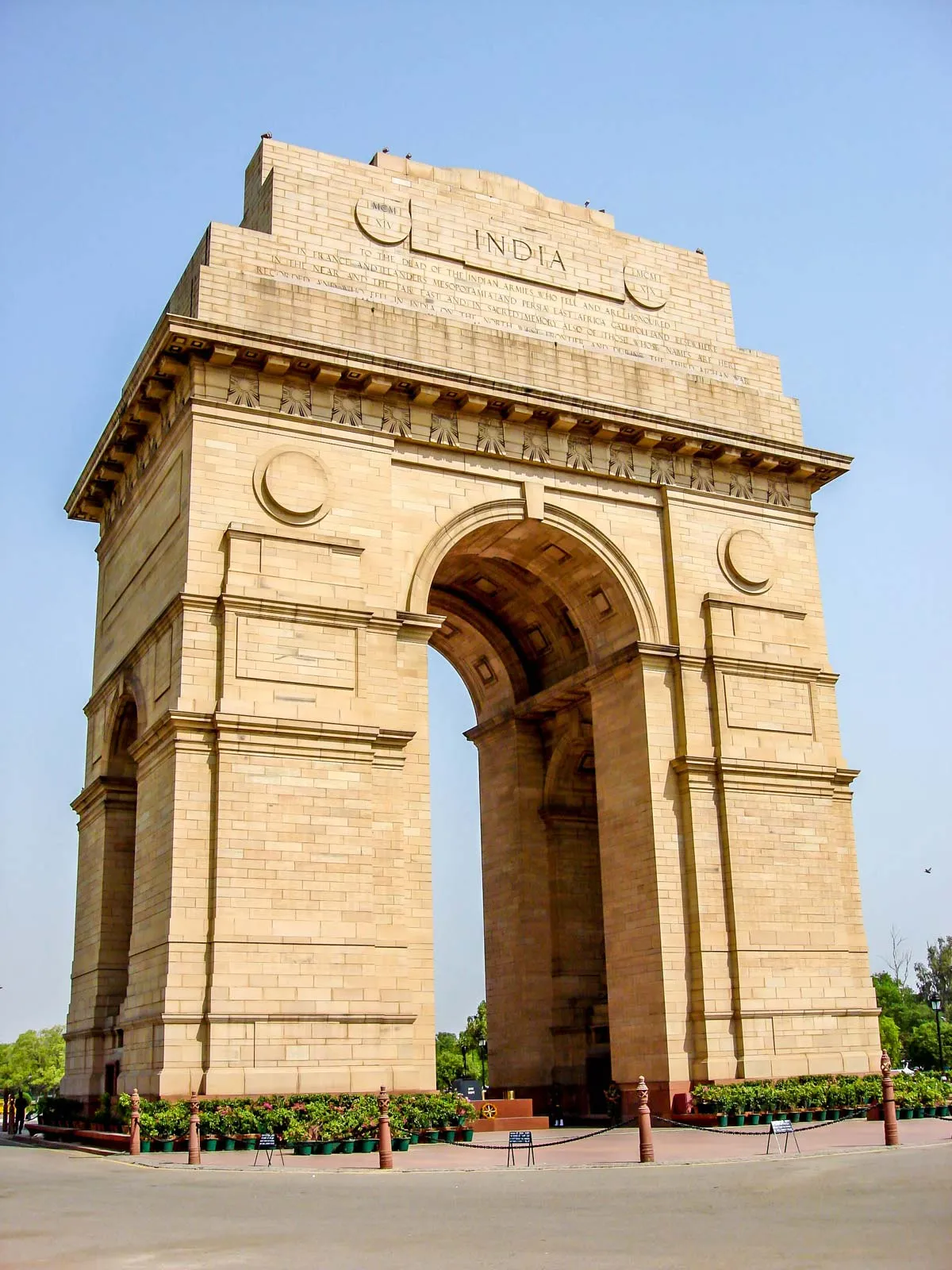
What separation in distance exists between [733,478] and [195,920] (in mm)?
15608

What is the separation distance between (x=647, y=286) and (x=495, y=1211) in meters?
23.4

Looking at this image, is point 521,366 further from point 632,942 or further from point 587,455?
point 632,942

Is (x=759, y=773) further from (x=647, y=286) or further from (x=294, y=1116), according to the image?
(x=294, y=1116)

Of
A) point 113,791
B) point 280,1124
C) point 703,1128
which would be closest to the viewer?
point 280,1124

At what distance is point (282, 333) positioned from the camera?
25.2 meters

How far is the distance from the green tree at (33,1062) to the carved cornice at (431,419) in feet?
251

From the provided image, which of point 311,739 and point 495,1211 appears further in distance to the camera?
point 311,739

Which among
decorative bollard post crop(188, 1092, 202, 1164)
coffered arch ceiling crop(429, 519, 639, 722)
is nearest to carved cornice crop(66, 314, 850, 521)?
coffered arch ceiling crop(429, 519, 639, 722)

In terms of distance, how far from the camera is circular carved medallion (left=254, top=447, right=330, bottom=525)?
79.6ft

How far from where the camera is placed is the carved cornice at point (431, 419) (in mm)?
24562

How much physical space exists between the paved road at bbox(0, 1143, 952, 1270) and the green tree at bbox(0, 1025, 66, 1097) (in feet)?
285

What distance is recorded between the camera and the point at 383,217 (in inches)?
1104

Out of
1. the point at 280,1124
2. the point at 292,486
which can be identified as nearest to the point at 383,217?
the point at 292,486

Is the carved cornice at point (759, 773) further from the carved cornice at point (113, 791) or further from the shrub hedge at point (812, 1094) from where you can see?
the carved cornice at point (113, 791)
